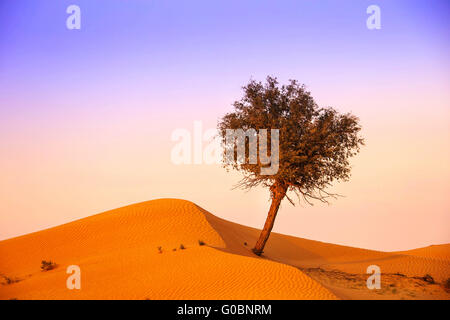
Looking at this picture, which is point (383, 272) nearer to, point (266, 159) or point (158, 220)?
point (266, 159)

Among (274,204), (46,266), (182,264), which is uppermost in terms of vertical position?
(274,204)

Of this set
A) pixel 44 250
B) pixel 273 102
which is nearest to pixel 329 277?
pixel 273 102

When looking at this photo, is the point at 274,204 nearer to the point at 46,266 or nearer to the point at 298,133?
the point at 298,133

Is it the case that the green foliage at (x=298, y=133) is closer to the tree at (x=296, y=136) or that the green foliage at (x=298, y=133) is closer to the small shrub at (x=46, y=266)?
the tree at (x=296, y=136)

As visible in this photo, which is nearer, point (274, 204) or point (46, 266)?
point (46, 266)

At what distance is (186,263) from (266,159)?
7978 mm

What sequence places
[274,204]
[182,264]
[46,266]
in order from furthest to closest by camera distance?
[274,204] → [46,266] → [182,264]

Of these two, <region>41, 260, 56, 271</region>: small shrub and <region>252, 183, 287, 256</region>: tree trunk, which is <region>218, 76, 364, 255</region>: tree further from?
<region>41, 260, 56, 271</region>: small shrub

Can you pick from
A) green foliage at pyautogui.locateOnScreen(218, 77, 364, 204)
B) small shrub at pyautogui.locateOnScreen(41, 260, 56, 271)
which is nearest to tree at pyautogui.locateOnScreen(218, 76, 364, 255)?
green foliage at pyautogui.locateOnScreen(218, 77, 364, 204)

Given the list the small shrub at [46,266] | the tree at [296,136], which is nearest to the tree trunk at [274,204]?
the tree at [296,136]

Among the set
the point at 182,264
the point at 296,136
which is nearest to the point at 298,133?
the point at 296,136

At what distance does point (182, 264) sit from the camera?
55.9 feet

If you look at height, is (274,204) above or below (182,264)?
above

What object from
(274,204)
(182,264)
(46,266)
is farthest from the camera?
(274,204)
